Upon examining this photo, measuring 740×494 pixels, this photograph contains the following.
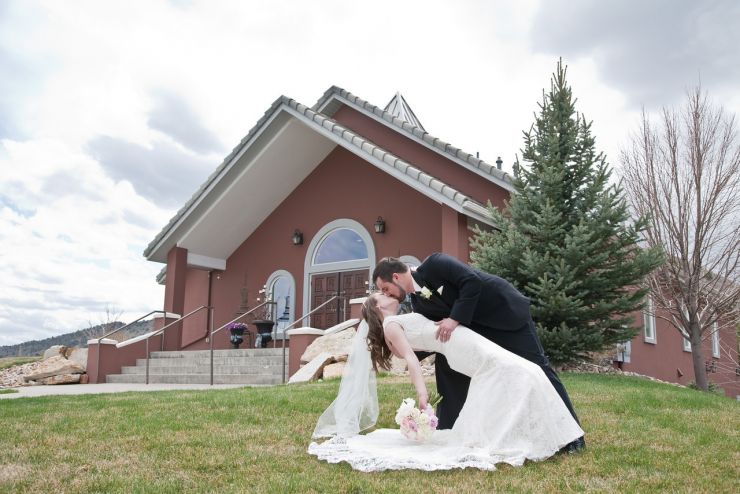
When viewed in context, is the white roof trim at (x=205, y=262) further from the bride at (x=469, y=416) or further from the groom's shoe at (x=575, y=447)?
the groom's shoe at (x=575, y=447)

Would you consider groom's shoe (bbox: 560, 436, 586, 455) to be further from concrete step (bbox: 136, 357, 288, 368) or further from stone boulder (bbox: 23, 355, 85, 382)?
stone boulder (bbox: 23, 355, 85, 382)

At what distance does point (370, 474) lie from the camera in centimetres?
397

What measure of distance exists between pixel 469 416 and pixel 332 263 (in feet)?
39.2

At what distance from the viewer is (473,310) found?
490cm

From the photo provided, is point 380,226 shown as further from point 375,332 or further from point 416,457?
point 416,457

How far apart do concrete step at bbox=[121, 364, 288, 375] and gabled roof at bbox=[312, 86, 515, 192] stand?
19.7 ft

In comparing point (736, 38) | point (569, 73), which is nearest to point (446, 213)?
point (569, 73)

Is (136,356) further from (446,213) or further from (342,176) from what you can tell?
(446,213)

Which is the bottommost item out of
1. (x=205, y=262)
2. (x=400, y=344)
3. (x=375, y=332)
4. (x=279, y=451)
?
(x=279, y=451)

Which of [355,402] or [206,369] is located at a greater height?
[206,369]

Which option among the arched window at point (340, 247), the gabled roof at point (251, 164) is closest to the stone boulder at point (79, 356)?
the gabled roof at point (251, 164)

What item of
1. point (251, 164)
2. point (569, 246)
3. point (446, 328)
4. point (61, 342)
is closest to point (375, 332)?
point (446, 328)

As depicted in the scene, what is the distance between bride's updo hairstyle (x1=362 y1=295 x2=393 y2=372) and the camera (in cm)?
521

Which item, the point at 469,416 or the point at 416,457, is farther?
the point at 469,416
